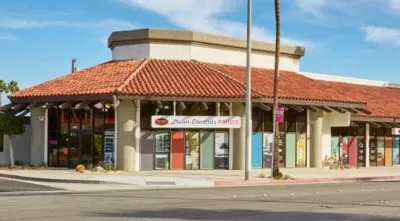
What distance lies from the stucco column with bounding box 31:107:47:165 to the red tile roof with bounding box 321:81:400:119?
751 inches

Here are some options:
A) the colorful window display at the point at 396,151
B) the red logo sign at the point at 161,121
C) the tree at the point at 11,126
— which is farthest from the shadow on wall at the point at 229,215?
the colorful window display at the point at 396,151

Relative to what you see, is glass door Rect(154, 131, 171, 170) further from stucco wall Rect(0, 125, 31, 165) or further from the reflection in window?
stucco wall Rect(0, 125, 31, 165)

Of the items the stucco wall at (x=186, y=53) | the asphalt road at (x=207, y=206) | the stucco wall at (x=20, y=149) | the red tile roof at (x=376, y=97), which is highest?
the stucco wall at (x=186, y=53)

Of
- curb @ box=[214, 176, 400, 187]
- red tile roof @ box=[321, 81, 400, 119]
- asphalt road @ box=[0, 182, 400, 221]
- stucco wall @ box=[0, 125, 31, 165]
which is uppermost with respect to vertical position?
red tile roof @ box=[321, 81, 400, 119]

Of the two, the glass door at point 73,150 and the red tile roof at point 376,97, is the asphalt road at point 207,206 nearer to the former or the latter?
the glass door at point 73,150

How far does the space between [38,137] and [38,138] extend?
2.1 inches

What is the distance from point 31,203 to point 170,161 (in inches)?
638

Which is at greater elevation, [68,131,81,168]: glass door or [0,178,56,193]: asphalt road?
[68,131,81,168]: glass door

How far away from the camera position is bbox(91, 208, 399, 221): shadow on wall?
13.4m

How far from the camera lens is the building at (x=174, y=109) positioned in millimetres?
31328

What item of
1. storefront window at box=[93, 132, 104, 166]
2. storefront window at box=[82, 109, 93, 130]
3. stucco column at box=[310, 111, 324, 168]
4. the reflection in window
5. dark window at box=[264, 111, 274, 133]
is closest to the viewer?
storefront window at box=[93, 132, 104, 166]

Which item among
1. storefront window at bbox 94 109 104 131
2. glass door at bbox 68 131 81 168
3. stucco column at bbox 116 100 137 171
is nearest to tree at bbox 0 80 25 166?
glass door at bbox 68 131 81 168

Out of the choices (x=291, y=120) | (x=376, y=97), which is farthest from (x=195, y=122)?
(x=376, y=97)

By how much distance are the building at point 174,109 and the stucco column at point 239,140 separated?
0.18 feet
